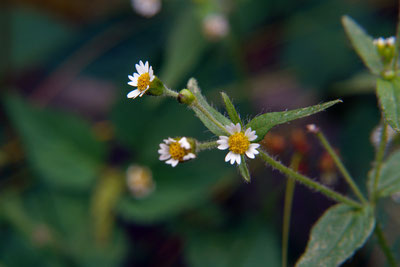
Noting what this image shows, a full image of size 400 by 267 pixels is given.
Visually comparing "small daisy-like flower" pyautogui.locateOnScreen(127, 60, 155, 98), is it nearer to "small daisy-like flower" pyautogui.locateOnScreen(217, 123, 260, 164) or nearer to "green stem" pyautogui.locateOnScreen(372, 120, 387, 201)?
"small daisy-like flower" pyautogui.locateOnScreen(217, 123, 260, 164)

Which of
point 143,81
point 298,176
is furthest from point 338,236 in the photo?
point 143,81

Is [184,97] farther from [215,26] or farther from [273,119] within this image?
[215,26]

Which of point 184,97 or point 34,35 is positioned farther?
point 34,35

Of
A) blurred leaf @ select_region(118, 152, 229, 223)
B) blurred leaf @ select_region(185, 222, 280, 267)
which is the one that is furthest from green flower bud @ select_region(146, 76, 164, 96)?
blurred leaf @ select_region(185, 222, 280, 267)

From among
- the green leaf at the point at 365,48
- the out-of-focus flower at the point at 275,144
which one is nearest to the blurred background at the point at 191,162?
the out-of-focus flower at the point at 275,144

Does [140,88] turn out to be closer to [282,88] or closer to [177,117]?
[177,117]

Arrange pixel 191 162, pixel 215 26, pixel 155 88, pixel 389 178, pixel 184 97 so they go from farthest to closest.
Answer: pixel 215 26, pixel 191 162, pixel 389 178, pixel 155 88, pixel 184 97

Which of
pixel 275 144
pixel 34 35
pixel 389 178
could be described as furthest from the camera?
pixel 34 35
